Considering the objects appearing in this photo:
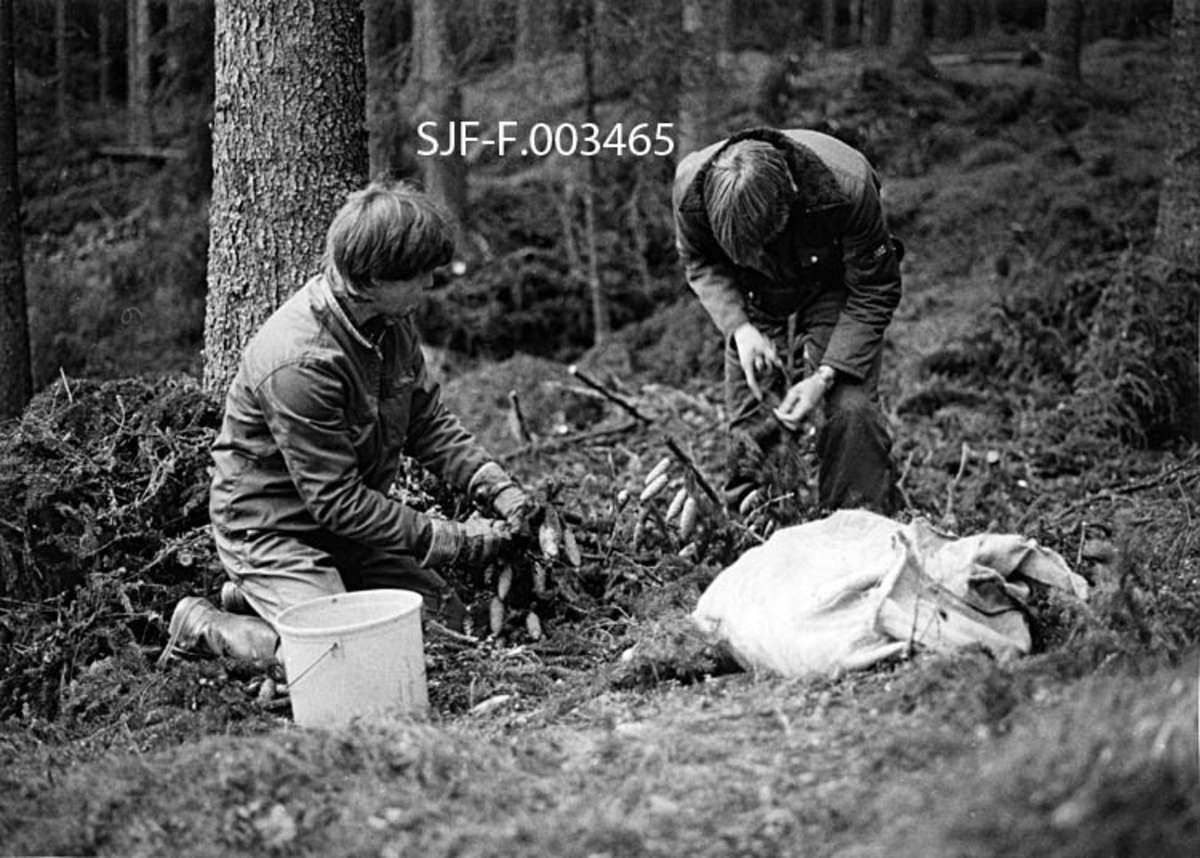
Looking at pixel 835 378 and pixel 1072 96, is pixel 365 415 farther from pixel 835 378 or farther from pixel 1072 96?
pixel 1072 96

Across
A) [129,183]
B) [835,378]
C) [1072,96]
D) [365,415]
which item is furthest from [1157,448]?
[129,183]

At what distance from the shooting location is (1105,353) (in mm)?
8094

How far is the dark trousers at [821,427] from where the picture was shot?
5489 millimetres

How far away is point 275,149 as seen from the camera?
5.67 meters

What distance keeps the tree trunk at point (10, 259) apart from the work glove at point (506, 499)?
3645 millimetres

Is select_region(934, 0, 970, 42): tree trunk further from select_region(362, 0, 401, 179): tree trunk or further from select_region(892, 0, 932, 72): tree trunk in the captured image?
select_region(362, 0, 401, 179): tree trunk

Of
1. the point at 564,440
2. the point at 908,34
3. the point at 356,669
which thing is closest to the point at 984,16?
the point at 908,34

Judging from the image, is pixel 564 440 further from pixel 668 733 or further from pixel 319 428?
pixel 668 733

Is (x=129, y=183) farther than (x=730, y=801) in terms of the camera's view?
Yes

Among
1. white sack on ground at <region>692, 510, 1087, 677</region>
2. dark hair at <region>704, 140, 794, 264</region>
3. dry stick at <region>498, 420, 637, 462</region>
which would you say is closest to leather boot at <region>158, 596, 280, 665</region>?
white sack on ground at <region>692, 510, 1087, 677</region>

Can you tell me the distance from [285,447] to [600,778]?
5.54 ft

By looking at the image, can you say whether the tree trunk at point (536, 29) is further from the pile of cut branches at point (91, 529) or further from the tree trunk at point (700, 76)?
the pile of cut branches at point (91, 529)

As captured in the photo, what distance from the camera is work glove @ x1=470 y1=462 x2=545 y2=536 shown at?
4.95 metres

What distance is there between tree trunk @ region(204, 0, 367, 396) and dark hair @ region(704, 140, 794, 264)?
66.8 inches
